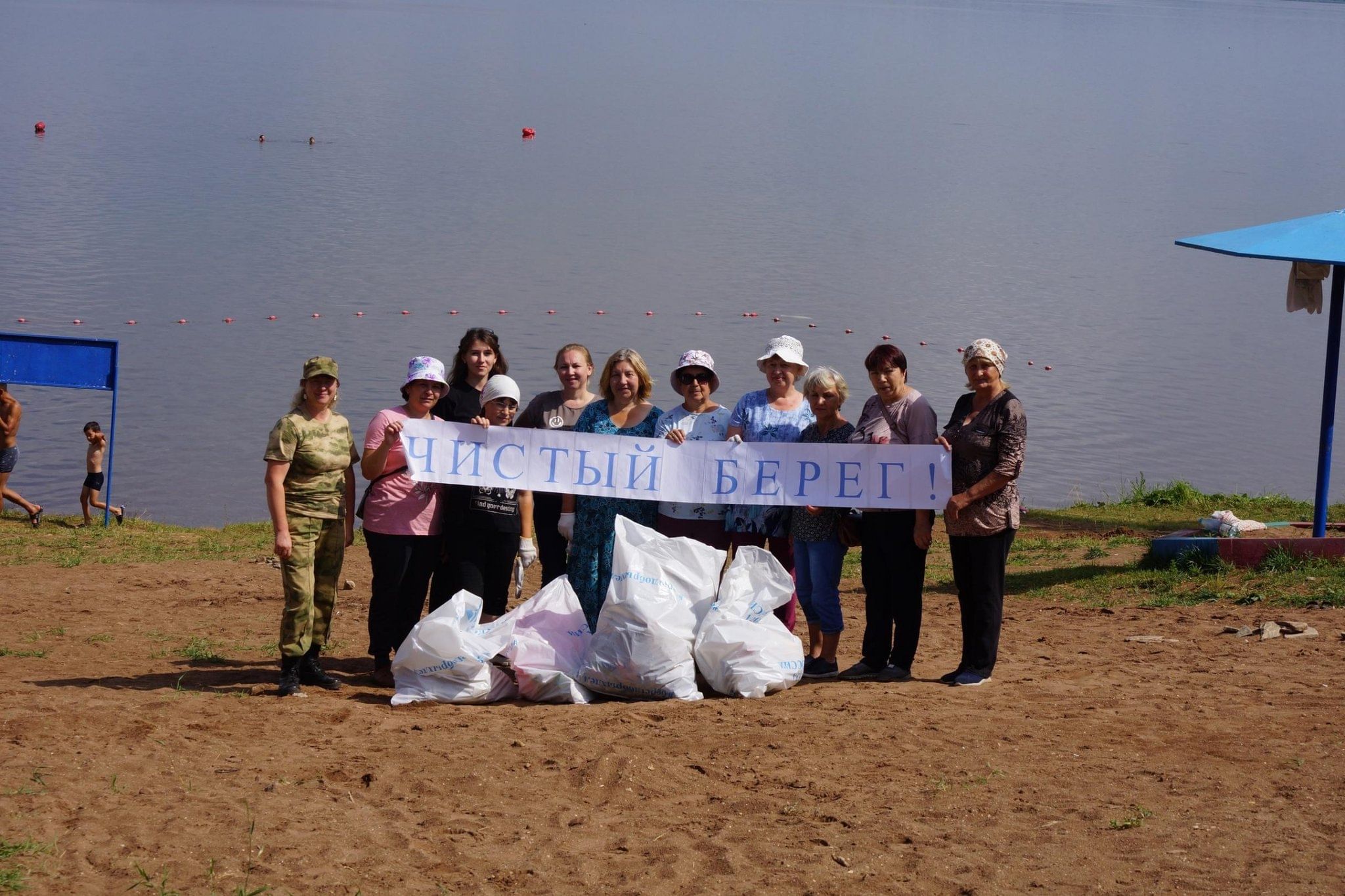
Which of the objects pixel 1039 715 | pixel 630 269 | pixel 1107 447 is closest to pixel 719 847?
pixel 1039 715

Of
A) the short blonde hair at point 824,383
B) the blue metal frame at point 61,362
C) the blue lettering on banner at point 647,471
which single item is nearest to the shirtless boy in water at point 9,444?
the blue metal frame at point 61,362

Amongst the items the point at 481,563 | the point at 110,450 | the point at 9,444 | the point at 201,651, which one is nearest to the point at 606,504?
the point at 481,563

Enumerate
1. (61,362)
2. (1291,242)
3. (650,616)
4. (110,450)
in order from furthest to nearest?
(110,450), (61,362), (1291,242), (650,616)

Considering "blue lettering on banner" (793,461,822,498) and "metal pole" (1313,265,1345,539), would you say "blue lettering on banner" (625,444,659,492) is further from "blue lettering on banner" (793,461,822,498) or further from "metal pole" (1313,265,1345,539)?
"metal pole" (1313,265,1345,539)

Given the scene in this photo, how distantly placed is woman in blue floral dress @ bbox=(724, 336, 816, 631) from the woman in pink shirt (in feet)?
5.16

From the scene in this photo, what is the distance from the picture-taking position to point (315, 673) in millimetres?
7664

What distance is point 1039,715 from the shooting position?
687 centimetres

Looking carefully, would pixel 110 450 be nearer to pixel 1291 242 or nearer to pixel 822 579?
pixel 822 579

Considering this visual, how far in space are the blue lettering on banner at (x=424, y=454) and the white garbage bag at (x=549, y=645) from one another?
87 cm

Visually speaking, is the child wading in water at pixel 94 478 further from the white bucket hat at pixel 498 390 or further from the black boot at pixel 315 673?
the white bucket hat at pixel 498 390

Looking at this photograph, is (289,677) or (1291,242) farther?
(1291,242)

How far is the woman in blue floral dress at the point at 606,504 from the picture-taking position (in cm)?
760

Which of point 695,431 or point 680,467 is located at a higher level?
point 695,431

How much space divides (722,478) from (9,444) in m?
9.43
